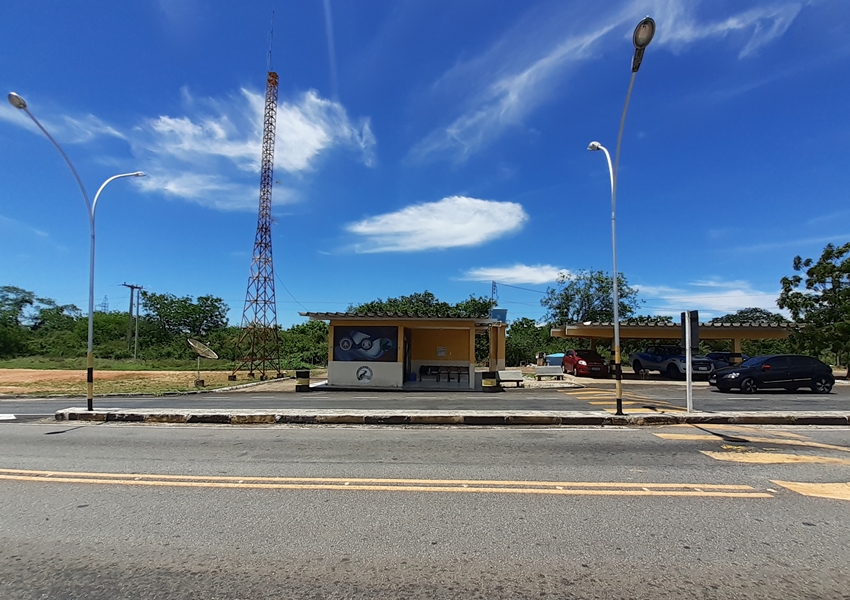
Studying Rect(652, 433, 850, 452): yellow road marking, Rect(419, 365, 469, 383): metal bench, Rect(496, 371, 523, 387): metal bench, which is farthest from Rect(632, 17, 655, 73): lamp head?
Rect(419, 365, 469, 383): metal bench

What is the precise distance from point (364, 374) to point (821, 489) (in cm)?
1845

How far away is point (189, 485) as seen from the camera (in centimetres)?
602

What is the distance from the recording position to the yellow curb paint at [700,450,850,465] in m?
7.20

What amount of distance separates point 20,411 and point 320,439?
1111 cm

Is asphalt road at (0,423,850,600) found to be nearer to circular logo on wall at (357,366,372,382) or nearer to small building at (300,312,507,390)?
small building at (300,312,507,390)

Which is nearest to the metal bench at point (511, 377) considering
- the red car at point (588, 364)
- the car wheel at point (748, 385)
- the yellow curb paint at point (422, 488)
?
the red car at point (588, 364)

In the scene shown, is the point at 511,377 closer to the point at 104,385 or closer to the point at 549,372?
the point at 549,372

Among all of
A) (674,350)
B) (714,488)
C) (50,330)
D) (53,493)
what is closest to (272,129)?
(674,350)

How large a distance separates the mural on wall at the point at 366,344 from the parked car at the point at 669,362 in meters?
16.8

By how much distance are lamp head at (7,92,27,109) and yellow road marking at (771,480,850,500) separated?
16052 millimetres

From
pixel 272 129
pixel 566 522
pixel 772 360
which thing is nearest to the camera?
pixel 566 522

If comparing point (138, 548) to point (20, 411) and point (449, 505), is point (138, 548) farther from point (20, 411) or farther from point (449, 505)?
point (20, 411)

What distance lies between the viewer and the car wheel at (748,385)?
20.3m

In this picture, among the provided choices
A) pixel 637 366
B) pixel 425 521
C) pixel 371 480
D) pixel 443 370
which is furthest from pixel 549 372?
pixel 425 521
